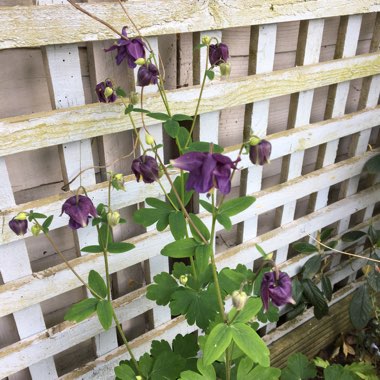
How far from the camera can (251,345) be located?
82 cm

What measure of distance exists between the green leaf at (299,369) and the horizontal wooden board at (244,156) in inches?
32.2

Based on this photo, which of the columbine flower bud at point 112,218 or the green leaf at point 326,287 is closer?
the columbine flower bud at point 112,218

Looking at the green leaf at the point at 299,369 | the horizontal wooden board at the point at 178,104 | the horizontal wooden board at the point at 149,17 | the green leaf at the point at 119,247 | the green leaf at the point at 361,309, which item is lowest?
the green leaf at the point at 299,369

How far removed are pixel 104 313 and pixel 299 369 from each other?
0.97 m

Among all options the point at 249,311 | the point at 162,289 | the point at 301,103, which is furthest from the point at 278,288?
the point at 301,103

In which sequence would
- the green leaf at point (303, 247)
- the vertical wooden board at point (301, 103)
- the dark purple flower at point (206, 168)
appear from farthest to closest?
the green leaf at point (303, 247) < the vertical wooden board at point (301, 103) < the dark purple flower at point (206, 168)

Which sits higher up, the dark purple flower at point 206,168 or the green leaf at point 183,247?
the dark purple flower at point 206,168

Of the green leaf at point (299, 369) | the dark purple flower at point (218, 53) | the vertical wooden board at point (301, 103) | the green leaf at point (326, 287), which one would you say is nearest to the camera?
the dark purple flower at point (218, 53)

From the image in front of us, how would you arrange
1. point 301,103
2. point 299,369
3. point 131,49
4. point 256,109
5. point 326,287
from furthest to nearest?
point 326,287
point 299,369
point 301,103
point 256,109
point 131,49

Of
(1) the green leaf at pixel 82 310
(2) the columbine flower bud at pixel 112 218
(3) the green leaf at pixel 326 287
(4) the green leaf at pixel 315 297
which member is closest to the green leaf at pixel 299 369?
(4) the green leaf at pixel 315 297

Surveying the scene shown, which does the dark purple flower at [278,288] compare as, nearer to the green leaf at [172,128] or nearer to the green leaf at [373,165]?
the green leaf at [172,128]

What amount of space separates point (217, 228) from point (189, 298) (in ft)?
1.17

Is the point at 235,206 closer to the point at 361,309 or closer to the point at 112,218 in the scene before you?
the point at 112,218

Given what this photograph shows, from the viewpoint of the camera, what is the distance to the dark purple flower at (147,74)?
0.88 m
